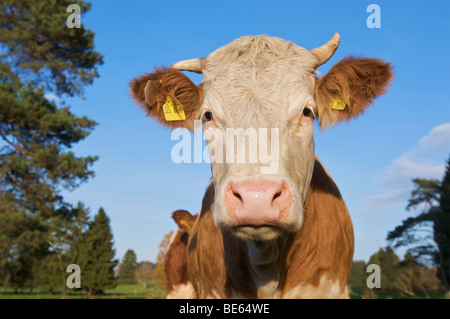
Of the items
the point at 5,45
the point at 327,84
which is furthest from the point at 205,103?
the point at 5,45

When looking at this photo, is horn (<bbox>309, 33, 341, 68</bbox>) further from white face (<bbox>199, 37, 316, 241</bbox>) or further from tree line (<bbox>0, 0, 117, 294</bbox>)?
tree line (<bbox>0, 0, 117, 294</bbox>)

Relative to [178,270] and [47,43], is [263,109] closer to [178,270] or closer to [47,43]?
[178,270]

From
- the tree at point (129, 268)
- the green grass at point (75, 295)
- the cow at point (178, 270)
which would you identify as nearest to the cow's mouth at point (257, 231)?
the cow at point (178, 270)

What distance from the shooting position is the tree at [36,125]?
15.4 metres

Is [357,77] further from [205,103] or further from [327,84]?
[205,103]

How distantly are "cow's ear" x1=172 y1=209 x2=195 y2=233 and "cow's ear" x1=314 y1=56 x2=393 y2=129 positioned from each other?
5.81 meters

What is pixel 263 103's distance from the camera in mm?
2840

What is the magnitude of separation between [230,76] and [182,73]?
0.65 meters

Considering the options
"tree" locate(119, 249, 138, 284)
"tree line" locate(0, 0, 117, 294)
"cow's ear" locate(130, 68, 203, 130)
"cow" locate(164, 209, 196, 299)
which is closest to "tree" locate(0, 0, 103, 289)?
"tree line" locate(0, 0, 117, 294)

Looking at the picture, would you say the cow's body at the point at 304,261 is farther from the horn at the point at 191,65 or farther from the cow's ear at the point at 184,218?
the cow's ear at the point at 184,218

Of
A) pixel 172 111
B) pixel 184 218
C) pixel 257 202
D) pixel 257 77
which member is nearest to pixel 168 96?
pixel 172 111

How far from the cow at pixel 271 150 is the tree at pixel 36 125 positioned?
44.4ft

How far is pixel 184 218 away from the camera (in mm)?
8891

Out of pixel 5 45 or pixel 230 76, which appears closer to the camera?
pixel 230 76
